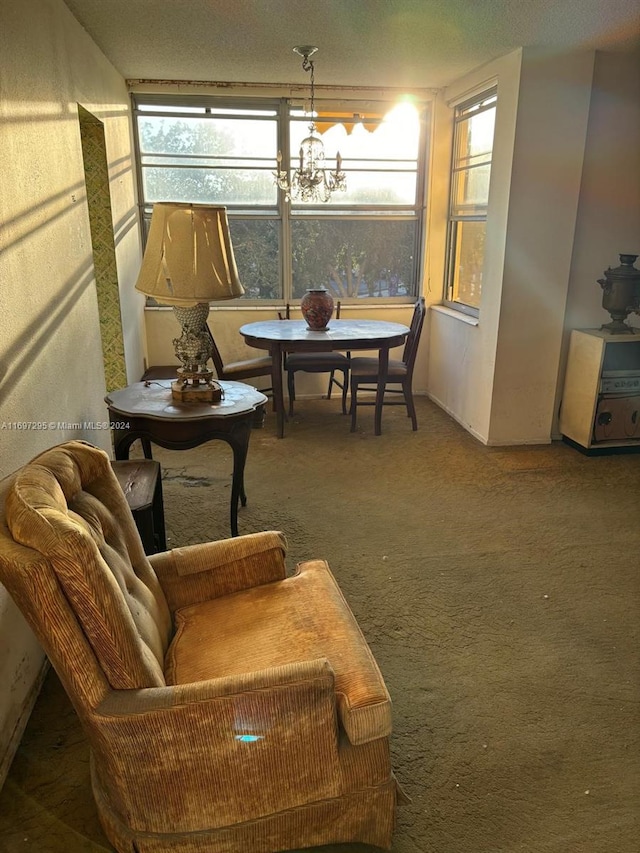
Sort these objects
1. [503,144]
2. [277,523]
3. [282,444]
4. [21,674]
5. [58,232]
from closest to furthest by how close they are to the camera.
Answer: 1. [21,674]
2. [58,232]
3. [277,523]
4. [503,144]
5. [282,444]

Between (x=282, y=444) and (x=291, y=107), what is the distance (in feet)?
9.09

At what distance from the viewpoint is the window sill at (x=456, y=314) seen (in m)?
4.52

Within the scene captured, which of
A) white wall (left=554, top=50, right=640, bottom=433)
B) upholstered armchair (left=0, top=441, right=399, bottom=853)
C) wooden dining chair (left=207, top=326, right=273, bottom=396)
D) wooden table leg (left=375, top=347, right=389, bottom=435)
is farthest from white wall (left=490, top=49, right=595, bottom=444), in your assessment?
upholstered armchair (left=0, top=441, right=399, bottom=853)

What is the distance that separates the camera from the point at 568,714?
1948mm

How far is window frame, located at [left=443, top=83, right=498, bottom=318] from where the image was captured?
4336mm

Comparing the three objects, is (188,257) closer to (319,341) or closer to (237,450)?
(237,450)

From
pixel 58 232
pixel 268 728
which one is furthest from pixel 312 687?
pixel 58 232

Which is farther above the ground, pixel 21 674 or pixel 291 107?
pixel 291 107

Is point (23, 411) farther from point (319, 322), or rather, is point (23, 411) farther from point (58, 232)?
point (319, 322)

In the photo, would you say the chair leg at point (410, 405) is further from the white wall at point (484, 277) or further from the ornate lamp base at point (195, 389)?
the ornate lamp base at point (195, 389)

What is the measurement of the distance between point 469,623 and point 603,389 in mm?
2239

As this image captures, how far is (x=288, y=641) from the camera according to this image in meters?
1.59

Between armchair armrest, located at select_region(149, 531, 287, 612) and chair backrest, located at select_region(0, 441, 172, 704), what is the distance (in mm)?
324

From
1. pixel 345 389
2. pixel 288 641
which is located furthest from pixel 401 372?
pixel 288 641
